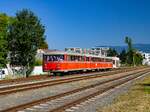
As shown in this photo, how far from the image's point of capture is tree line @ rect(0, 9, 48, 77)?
4622 centimetres

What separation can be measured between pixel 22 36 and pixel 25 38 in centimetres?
43

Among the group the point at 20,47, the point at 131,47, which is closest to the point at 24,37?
the point at 20,47

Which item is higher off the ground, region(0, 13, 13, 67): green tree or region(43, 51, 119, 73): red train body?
region(0, 13, 13, 67): green tree

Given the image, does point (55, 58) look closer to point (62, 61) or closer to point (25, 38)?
point (62, 61)

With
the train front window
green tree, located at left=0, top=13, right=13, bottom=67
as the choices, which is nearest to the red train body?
the train front window

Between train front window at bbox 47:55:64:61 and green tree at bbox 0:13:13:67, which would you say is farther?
train front window at bbox 47:55:64:61

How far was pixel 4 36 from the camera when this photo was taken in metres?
45.7

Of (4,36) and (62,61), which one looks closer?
(62,61)

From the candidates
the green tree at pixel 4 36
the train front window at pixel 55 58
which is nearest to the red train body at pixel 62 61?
the train front window at pixel 55 58

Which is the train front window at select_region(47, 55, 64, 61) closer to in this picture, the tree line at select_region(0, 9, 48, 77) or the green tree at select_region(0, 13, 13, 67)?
the tree line at select_region(0, 9, 48, 77)

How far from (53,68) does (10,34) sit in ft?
21.2

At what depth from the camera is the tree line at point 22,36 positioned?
4622cm

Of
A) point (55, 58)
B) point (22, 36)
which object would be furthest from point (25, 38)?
point (55, 58)

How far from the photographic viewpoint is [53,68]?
45.5 m
